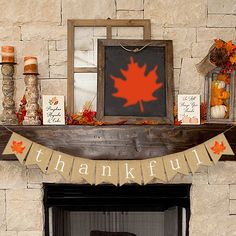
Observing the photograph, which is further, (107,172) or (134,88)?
(134,88)

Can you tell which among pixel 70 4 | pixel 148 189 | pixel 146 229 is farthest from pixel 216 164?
pixel 70 4

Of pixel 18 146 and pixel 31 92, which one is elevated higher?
pixel 31 92

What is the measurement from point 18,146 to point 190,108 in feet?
3.16

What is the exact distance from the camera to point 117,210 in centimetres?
228

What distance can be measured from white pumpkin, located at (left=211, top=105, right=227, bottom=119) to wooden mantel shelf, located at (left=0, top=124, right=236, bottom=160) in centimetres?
5

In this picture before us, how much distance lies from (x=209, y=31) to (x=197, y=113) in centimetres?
50

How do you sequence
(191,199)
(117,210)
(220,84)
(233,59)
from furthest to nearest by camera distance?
(117,210) < (191,199) < (220,84) < (233,59)

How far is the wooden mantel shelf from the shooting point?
199 cm

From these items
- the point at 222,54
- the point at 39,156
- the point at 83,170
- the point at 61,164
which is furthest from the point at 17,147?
the point at 222,54

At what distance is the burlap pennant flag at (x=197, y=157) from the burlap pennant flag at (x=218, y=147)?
0.03 meters

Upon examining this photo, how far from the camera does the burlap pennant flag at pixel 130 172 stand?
76.5 inches

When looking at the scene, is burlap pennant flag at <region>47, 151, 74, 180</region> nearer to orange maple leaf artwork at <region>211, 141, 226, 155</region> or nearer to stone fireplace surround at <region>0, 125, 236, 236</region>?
stone fireplace surround at <region>0, 125, 236, 236</region>

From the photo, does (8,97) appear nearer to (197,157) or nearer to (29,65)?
(29,65)

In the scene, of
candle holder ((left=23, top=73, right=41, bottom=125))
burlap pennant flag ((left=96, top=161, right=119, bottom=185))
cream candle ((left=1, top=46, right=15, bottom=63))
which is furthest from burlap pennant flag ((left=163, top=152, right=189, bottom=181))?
cream candle ((left=1, top=46, right=15, bottom=63))
